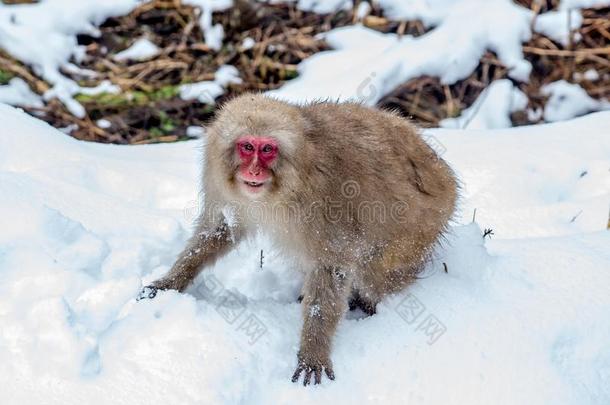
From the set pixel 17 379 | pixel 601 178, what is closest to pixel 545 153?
pixel 601 178

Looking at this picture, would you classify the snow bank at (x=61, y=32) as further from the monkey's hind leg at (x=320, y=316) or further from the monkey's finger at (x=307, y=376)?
the monkey's finger at (x=307, y=376)

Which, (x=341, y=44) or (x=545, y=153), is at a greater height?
(x=545, y=153)

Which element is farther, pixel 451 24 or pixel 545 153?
pixel 451 24

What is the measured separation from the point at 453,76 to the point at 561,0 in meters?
1.55

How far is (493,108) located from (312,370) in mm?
4318

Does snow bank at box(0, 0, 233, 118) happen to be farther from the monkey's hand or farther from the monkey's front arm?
the monkey's hand

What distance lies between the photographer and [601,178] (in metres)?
4.65

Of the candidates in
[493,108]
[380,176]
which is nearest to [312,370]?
[380,176]

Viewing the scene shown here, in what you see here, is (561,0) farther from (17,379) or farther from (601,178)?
(17,379)

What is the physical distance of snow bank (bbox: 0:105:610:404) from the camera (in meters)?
2.65

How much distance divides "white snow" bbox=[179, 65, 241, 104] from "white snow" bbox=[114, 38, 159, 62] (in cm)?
57

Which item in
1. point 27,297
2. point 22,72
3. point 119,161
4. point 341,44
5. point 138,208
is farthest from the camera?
point 341,44

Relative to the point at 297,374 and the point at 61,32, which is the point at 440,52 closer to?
the point at 61,32

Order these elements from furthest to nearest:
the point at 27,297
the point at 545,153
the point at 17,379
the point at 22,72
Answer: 1. the point at 22,72
2. the point at 545,153
3. the point at 27,297
4. the point at 17,379
